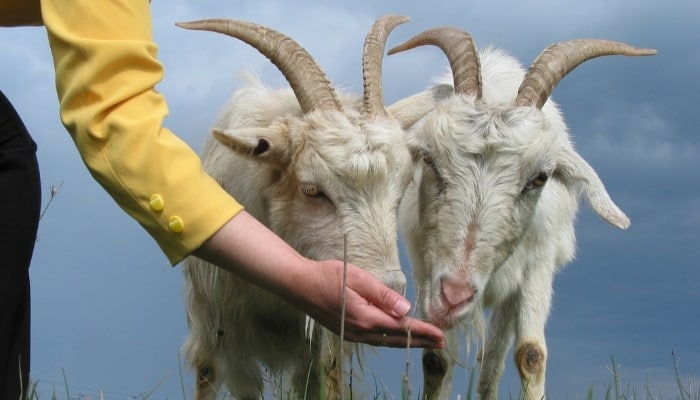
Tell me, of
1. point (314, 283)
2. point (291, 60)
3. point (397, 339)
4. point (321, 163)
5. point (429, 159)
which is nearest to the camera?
point (314, 283)

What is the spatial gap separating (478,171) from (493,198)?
188 millimetres

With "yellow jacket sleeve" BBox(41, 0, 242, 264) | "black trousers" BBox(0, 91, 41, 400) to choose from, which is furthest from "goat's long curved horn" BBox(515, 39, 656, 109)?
Result: "yellow jacket sleeve" BBox(41, 0, 242, 264)

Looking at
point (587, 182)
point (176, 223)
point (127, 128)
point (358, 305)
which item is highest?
point (127, 128)

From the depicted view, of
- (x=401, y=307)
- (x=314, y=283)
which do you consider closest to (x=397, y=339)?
(x=401, y=307)

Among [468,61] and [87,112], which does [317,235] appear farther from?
[87,112]

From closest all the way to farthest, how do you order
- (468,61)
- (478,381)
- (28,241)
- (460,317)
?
1. (28,241)
2. (460,317)
3. (468,61)
4. (478,381)

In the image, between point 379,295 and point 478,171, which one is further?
point 478,171

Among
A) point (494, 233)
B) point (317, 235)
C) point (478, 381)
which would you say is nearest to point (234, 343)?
point (317, 235)

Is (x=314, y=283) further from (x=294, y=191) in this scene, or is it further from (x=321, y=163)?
(x=294, y=191)

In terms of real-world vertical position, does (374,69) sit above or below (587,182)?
above

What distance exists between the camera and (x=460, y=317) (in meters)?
4.97

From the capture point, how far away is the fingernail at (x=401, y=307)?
2.07 meters

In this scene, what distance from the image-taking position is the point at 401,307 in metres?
2.08

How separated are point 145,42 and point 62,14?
19 cm
